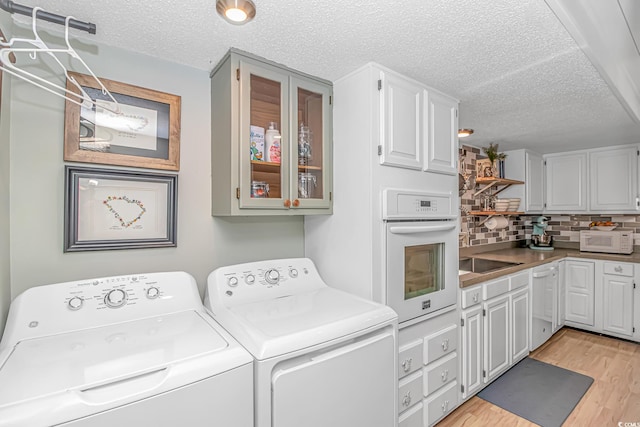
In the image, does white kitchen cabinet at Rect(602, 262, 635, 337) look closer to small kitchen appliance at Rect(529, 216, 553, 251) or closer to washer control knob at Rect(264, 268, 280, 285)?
small kitchen appliance at Rect(529, 216, 553, 251)

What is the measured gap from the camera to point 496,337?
2.32 metres

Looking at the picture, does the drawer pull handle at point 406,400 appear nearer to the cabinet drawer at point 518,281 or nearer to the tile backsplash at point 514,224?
the cabinet drawer at point 518,281

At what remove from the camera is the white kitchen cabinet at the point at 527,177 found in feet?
11.7

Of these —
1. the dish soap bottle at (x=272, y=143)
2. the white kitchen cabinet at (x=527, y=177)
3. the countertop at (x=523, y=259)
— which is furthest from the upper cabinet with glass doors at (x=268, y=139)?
the white kitchen cabinet at (x=527, y=177)

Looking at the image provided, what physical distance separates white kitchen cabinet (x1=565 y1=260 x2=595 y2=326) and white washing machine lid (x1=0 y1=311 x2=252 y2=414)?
3.81 metres

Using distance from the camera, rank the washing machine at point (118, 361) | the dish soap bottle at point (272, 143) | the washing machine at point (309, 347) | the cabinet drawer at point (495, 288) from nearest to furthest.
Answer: the washing machine at point (118, 361) < the washing machine at point (309, 347) < the dish soap bottle at point (272, 143) < the cabinet drawer at point (495, 288)

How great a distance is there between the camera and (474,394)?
2207 mm

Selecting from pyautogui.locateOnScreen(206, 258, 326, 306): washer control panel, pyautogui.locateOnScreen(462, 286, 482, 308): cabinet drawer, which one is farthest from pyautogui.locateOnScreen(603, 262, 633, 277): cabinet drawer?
pyautogui.locateOnScreen(206, 258, 326, 306): washer control panel

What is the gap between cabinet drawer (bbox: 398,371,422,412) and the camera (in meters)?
1.66

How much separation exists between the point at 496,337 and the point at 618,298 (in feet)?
6.16

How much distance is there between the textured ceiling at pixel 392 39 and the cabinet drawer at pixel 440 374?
1.69 meters

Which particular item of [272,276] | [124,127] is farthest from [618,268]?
[124,127]

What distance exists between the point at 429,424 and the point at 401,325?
69 cm

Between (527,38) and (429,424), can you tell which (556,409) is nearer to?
(429,424)
